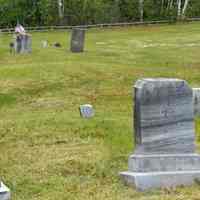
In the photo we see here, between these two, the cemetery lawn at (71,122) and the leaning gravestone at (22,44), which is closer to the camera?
the cemetery lawn at (71,122)

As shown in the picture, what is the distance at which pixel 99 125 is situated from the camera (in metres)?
12.6

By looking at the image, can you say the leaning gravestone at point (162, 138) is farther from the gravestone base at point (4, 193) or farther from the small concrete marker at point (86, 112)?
the small concrete marker at point (86, 112)

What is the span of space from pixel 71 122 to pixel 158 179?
Result: 4569 mm

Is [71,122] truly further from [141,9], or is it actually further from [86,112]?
[141,9]

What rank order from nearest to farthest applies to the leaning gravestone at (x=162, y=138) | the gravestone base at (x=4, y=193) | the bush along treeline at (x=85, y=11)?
the gravestone base at (x=4, y=193), the leaning gravestone at (x=162, y=138), the bush along treeline at (x=85, y=11)

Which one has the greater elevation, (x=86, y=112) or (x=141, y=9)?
(x=141, y=9)

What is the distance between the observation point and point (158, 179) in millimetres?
8531

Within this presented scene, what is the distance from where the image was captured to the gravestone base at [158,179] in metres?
8.43

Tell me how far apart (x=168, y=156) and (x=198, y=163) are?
0.45 m

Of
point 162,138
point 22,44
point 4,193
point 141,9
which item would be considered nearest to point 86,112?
point 162,138

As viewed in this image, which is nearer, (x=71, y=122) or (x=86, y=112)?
(x=71, y=122)

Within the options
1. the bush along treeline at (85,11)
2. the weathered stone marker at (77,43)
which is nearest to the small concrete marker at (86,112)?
the weathered stone marker at (77,43)

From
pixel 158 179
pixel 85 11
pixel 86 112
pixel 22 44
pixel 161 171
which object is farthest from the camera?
pixel 85 11

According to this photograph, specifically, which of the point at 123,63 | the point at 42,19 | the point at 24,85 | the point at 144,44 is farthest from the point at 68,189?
the point at 42,19
